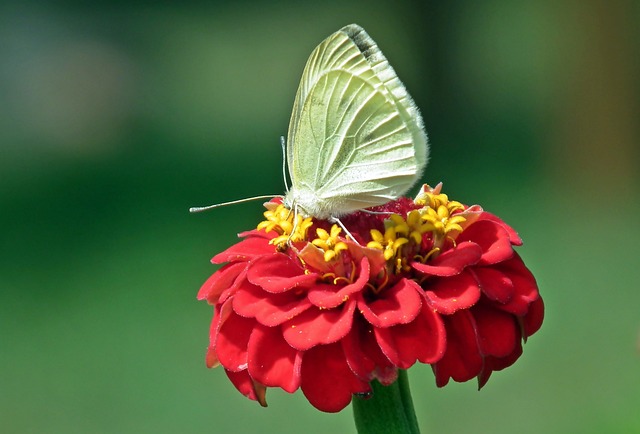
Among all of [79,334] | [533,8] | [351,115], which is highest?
[351,115]

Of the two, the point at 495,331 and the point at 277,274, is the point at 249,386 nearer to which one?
the point at 277,274

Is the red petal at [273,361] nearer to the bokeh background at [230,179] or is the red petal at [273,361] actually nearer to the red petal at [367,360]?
the red petal at [367,360]

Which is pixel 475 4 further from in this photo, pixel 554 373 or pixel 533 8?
pixel 554 373

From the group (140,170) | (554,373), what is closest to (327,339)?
(554,373)

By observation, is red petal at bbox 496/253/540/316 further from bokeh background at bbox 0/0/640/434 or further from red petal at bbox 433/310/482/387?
bokeh background at bbox 0/0/640/434

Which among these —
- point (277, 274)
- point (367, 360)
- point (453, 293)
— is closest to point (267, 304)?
point (277, 274)

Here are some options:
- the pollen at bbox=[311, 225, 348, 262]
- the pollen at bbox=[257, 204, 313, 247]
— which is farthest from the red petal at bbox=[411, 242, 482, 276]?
the pollen at bbox=[257, 204, 313, 247]
